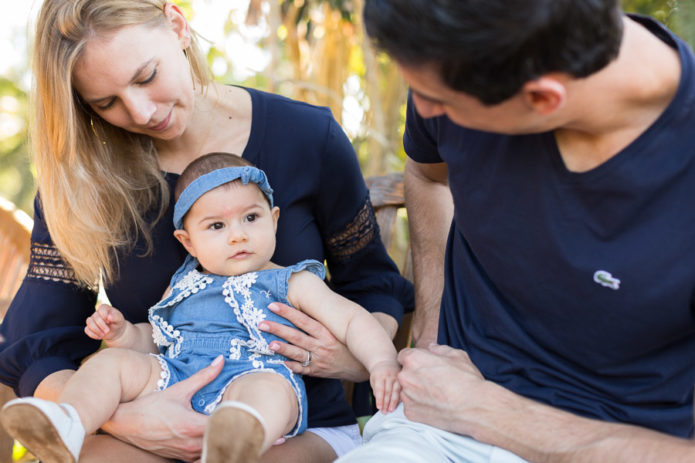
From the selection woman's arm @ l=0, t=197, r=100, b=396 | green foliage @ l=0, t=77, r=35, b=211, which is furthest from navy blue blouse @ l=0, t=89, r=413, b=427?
green foliage @ l=0, t=77, r=35, b=211

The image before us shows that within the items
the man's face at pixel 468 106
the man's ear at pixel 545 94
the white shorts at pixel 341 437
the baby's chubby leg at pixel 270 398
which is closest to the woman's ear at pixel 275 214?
the baby's chubby leg at pixel 270 398

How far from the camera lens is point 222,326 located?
1.92 meters

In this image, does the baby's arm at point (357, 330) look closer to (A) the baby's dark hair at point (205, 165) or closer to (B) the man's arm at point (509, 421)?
(B) the man's arm at point (509, 421)

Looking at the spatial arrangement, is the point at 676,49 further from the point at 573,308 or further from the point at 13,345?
the point at 13,345

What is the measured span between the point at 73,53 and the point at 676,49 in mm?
1502

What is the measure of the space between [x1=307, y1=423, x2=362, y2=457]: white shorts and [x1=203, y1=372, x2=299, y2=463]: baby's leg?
0.74ft

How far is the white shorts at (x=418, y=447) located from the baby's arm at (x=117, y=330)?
0.76 metres

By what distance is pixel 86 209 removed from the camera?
202cm

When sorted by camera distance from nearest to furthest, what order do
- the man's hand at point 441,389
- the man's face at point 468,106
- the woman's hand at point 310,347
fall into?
the man's face at point 468,106 → the man's hand at point 441,389 → the woman's hand at point 310,347

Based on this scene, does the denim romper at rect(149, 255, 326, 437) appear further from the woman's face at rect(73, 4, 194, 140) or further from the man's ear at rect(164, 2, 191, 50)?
the man's ear at rect(164, 2, 191, 50)

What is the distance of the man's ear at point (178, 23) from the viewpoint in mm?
2012

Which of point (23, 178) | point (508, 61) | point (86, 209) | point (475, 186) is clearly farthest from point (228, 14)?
point (23, 178)

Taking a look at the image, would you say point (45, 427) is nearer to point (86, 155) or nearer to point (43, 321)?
point (43, 321)

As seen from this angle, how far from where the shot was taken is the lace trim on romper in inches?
83.1
